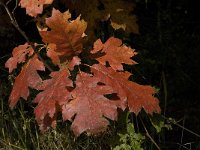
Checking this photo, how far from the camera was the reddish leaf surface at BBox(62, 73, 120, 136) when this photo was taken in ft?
5.60

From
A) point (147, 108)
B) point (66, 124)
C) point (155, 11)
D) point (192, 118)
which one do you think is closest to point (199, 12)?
point (155, 11)

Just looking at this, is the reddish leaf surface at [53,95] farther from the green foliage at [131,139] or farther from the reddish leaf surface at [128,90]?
the green foliage at [131,139]

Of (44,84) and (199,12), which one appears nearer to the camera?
(44,84)

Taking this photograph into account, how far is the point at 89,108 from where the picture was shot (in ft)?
5.67

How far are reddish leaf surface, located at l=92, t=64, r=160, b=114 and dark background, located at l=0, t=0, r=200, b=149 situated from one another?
3.66ft

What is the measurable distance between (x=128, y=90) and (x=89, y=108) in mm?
227

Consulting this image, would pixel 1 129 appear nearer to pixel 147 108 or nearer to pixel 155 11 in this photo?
pixel 147 108

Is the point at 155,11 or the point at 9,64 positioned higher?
the point at 9,64

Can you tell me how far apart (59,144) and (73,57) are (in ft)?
2.55

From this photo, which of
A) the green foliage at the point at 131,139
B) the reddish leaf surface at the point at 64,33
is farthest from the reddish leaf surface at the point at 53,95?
the green foliage at the point at 131,139

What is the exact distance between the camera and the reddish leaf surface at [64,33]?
1.71 m

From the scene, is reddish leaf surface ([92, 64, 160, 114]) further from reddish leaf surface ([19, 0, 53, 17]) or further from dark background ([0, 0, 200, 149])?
dark background ([0, 0, 200, 149])

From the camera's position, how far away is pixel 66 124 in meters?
2.53

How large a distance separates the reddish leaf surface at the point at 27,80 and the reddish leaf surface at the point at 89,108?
0.21 metres
